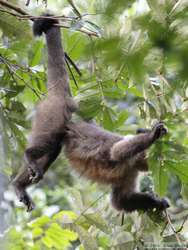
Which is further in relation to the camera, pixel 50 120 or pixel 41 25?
pixel 50 120

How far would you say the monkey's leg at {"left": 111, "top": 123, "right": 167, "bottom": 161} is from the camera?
101 inches

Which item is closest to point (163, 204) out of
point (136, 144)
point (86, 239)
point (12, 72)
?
point (136, 144)

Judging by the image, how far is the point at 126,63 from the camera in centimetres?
51

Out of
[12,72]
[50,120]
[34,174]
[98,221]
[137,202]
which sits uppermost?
[12,72]

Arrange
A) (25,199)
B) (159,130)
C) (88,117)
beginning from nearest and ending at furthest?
1. (159,130)
2. (88,117)
3. (25,199)

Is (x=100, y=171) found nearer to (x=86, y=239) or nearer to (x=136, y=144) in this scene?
(x=136, y=144)

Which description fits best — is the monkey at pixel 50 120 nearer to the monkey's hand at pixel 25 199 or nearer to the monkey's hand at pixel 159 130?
the monkey's hand at pixel 25 199

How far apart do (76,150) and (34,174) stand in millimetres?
381

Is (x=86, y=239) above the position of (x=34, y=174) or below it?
below

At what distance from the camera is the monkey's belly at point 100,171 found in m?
3.35

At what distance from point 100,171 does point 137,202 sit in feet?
1.12

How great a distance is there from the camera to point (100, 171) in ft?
11.1

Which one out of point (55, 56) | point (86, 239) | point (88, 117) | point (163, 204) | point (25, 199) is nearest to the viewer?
point (86, 239)

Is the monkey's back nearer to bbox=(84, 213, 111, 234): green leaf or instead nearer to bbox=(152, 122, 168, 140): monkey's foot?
bbox=(84, 213, 111, 234): green leaf
